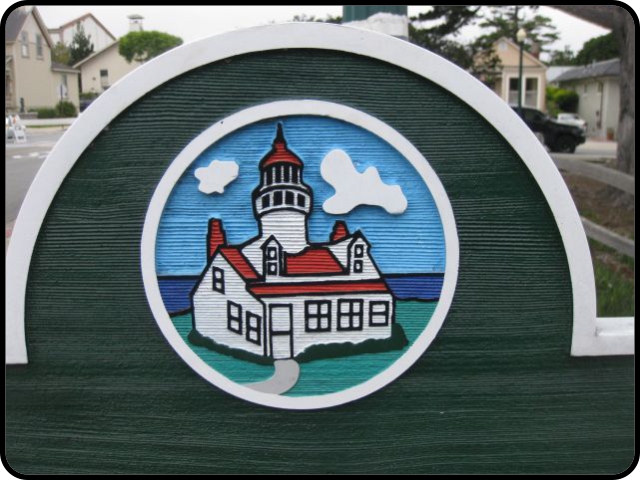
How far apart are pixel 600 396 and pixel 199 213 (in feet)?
5.47

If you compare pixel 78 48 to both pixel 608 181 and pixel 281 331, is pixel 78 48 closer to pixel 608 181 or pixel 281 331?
pixel 608 181

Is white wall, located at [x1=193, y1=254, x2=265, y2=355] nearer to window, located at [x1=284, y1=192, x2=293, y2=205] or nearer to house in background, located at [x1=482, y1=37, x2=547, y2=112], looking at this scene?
window, located at [x1=284, y1=192, x2=293, y2=205]

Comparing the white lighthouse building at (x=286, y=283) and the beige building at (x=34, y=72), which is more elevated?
the beige building at (x=34, y=72)

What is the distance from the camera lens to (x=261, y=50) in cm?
237

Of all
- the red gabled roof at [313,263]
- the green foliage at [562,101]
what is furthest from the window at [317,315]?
the green foliage at [562,101]

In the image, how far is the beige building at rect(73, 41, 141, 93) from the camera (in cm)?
5988

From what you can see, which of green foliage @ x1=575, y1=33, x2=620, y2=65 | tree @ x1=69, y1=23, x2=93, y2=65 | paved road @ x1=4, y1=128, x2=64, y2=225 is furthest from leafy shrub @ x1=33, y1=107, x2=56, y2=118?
green foliage @ x1=575, y1=33, x2=620, y2=65

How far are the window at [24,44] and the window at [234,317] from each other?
172 feet

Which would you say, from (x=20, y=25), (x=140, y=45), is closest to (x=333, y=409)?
(x=20, y=25)

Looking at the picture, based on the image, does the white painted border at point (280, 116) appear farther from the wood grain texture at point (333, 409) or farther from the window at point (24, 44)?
the window at point (24, 44)

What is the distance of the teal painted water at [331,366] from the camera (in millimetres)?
2502

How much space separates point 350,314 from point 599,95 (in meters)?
38.7

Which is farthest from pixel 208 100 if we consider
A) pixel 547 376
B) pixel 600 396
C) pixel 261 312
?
pixel 600 396

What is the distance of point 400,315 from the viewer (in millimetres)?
2496
